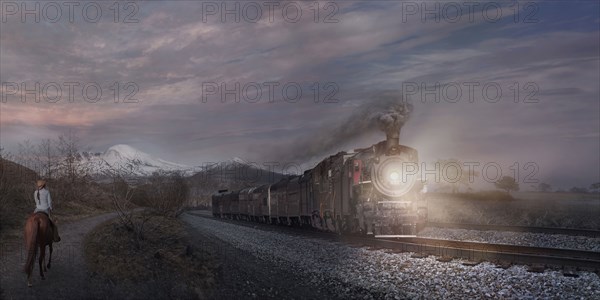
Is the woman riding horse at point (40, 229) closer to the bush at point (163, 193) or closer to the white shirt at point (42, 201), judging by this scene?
the white shirt at point (42, 201)

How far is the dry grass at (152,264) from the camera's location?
11.9m

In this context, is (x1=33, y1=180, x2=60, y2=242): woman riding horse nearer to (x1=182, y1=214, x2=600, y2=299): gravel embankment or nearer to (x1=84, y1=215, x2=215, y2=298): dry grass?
(x1=84, y1=215, x2=215, y2=298): dry grass

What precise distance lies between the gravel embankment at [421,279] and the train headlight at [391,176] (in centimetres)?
437

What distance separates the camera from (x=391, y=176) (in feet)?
71.7

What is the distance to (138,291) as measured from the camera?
10641 mm

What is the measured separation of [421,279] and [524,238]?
1179cm

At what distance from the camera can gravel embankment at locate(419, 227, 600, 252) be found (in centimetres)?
2006

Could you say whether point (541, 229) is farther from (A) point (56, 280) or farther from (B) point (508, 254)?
(A) point (56, 280)

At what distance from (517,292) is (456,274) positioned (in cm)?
208

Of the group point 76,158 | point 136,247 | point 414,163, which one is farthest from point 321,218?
point 76,158

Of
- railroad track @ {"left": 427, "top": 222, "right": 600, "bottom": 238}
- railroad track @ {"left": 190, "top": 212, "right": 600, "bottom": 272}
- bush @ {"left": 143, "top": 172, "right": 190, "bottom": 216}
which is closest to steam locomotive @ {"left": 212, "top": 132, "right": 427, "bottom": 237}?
railroad track @ {"left": 190, "top": 212, "right": 600, "bottom": 272}

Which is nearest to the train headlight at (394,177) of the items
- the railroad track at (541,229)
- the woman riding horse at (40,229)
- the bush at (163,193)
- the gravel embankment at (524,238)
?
the gravel embankment at (524,238)

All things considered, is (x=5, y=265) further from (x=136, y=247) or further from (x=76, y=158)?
(x=76, y=158)

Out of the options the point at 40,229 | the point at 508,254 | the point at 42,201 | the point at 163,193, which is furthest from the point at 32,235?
the point at 163,193
